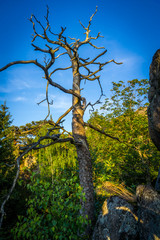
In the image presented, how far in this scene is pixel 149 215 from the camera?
137 inches

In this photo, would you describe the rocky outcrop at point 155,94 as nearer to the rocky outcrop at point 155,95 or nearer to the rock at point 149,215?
the rocky outcrop at point 155,95

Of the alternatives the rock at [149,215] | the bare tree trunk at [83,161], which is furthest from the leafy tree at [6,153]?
the rock at [149,215]

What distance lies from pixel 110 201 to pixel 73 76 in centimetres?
524

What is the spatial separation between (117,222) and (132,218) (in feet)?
1.51

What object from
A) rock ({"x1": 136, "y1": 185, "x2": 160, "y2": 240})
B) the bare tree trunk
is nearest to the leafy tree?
the bare tree trunk

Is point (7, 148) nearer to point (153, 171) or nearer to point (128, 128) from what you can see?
point (128, 128)

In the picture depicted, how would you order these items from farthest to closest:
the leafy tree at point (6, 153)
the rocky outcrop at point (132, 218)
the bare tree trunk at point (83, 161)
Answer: the leafy tree at point (6, 153)
the bare tree trunk at point (83, 161)
the rocky outcrop at point (132, 218)

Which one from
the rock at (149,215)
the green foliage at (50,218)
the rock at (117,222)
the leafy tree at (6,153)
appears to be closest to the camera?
the green foliage at (50,218)

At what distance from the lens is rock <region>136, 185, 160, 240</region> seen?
3279mm

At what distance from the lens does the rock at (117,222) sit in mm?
3852

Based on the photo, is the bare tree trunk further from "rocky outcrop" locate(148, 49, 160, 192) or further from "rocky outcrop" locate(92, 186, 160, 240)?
"rocky outcrop" locate(148, 49, 160, 192)

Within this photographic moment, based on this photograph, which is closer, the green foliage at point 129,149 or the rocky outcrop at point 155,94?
the rocky outcrop at point 155,94

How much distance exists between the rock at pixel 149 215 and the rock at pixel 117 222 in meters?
0.30

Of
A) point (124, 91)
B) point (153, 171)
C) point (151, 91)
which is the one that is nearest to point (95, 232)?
point (151, 91)
